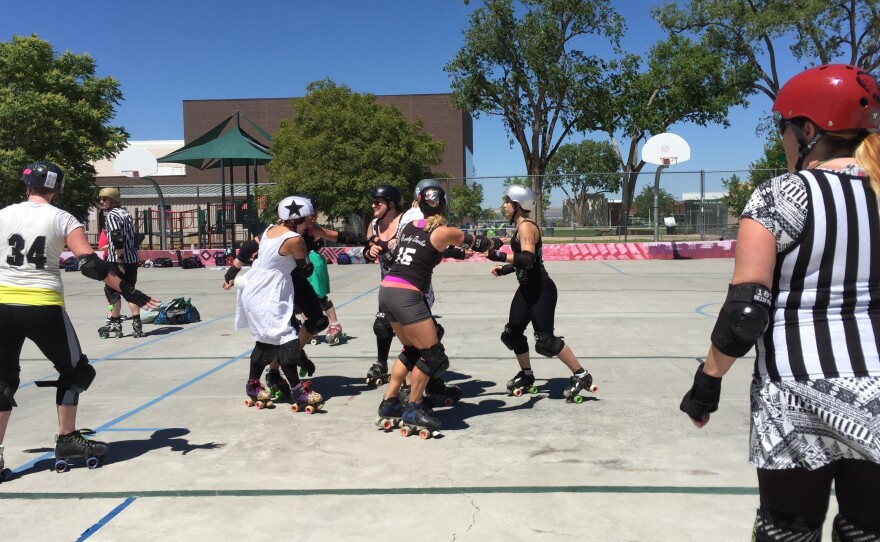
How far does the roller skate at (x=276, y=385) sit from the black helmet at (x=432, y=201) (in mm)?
2030

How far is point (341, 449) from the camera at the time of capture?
479 centimetres

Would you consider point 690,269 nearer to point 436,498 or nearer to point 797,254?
point 436,498

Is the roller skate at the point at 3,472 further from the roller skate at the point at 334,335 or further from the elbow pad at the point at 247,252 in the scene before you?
the roller skate at the point at 334,335

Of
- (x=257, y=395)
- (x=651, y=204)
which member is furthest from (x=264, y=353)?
(x=651, y=204)

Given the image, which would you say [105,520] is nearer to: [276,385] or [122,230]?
[276,385]

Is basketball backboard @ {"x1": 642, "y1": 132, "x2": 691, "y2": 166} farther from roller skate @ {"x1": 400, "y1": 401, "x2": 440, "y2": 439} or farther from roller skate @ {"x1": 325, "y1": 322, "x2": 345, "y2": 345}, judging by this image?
roller skate @ {"x1": 400, "y1": 401, "x2": 440, "y2": 439}

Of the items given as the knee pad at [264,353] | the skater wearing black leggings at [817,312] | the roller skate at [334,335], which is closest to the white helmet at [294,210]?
the knee pad at [264,353]

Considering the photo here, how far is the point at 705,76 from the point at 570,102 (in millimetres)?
7828

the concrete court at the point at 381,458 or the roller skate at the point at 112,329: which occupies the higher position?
the roller skate at the point at 112,329

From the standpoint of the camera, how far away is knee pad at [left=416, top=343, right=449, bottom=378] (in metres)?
5.01

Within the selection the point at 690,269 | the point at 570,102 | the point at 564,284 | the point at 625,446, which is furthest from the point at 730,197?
the point at 625,446

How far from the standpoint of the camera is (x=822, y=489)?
209cm

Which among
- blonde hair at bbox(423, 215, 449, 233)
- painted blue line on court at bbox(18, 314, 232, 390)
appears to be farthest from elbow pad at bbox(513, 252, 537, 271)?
painted blue line on court at bbox(18, 314, 232, 390)

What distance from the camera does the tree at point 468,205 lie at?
2469 centimetres
